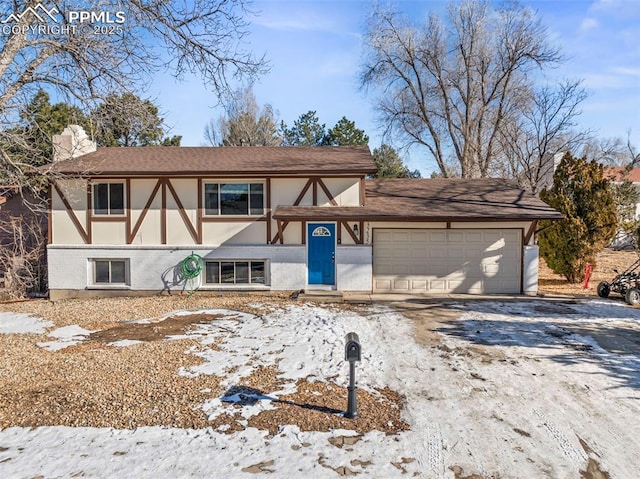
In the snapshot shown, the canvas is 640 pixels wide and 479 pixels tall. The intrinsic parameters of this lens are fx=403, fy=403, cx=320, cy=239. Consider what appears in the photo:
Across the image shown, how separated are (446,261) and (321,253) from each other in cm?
399

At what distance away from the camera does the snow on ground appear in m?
3.89

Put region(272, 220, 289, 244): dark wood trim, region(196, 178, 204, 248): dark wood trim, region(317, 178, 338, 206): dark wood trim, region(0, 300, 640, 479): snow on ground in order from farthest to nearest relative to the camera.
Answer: region(196, 178, 204, 248): dark wood trim → region(317, 178, 338, 206): dark wood trim → region(272, 220, 289, 244): dark wood trim → region(0, 300, 640, 479): snow on ground

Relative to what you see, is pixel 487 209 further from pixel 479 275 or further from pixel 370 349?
pixel 370 349

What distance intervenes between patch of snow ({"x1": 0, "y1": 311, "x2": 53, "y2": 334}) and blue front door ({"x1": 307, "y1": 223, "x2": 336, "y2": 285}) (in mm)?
7082

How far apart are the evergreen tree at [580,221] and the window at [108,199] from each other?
48.3 feet

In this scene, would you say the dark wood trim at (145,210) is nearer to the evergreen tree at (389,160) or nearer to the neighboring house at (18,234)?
the neighboring house at (18,234)

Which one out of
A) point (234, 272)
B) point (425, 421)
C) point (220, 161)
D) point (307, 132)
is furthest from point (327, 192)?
point (307, 132)

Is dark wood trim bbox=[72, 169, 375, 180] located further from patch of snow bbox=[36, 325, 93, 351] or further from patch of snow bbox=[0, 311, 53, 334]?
patch of snow bbox=[36, 325, 93, 351]

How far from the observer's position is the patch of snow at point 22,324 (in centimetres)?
880

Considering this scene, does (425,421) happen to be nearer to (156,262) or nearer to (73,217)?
(156,262)

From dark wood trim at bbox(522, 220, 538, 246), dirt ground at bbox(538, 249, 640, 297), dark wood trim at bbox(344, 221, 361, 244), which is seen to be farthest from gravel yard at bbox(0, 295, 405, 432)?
dirt ground at bbox(538, 249, 640, 297)

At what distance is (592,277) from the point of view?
15492 millimetres

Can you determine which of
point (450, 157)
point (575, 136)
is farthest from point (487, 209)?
point (450, 157)

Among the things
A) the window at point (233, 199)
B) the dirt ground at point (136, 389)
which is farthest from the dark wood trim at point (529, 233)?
the window at point (233, 199)
